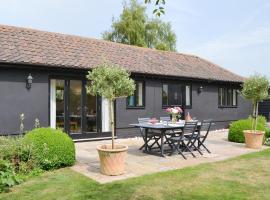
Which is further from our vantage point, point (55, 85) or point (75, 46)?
point (75, 46)

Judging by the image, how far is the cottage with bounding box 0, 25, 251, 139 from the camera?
35.8 feet

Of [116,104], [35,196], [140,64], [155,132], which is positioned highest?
[140,64]

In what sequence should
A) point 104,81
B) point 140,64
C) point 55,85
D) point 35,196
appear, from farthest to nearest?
point 140,64 → point 55,85 → point 104,81 → point 35,196

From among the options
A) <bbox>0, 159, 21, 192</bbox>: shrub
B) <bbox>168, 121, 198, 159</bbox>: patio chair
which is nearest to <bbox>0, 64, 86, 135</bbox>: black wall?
<bbox>0, 159, 21, 192</bbox>: shrub

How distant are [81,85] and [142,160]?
484 centimetres

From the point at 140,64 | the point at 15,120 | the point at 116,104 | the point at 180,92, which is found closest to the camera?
→ the point at 15,120

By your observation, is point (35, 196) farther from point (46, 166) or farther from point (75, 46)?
point (75, 46)

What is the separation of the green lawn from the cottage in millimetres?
3731

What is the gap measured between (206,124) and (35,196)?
5.89m

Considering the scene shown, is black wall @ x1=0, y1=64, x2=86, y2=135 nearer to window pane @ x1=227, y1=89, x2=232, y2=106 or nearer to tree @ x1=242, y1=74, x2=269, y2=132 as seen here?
tree @ x1=242, y1=74, x2=269, y2=132

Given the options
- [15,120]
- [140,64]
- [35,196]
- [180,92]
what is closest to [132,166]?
[35,196]

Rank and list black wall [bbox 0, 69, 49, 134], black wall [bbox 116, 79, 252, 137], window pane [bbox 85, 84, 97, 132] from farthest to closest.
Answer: black wall [bbox 116, 79, 252, 137] < window pane [bbox 85, 84, 97, 132] < black wall [bbox 0, 69, 49, 134]

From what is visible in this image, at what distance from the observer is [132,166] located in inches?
316

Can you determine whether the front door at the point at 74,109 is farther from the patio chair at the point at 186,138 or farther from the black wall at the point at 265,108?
the black wall at the point at 265,108
